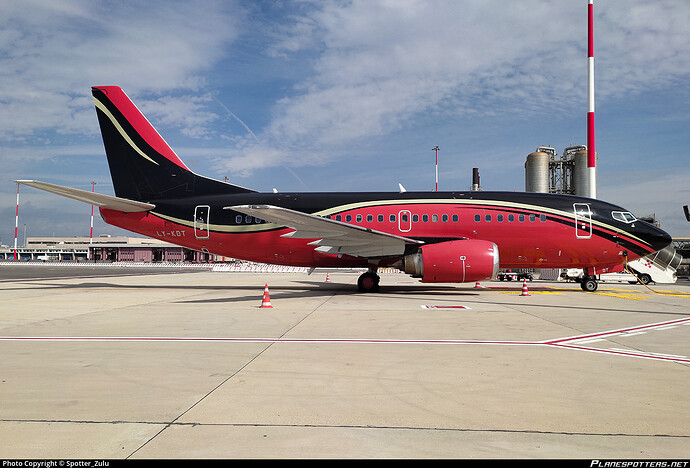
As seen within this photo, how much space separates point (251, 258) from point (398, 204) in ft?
21.6

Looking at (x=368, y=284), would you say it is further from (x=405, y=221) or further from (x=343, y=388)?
(x=343, y=388)

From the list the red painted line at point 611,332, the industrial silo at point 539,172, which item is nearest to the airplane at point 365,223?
the red painted line at point 611,332

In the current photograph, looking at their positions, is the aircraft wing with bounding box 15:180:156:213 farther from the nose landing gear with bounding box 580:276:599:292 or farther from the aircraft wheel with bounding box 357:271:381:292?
the nose landing gear with bounding box 580:276:599:292

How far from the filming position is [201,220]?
18.6 m

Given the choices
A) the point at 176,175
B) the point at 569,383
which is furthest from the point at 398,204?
the point at 569,383

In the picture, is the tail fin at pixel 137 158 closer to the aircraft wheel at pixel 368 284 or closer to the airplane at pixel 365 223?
the airplane at pixel 365 223

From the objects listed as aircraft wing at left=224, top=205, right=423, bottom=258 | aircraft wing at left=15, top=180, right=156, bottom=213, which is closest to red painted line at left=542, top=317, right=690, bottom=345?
aircraft wing at left=224, top=205, right=423, bottom=258

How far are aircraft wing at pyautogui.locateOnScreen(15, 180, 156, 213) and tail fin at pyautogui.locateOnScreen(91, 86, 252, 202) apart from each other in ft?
2.38

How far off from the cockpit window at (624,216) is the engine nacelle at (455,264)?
18.5ft

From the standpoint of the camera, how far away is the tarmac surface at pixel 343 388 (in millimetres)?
Answer: 3367

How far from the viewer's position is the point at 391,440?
3.44 meters

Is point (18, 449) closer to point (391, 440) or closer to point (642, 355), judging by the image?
point (391, 440)

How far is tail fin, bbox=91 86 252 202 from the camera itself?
19.1 m

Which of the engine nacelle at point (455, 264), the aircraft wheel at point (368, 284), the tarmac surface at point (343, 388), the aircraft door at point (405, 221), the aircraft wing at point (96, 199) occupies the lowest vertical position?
the tarmac surface at point (343, 388)
